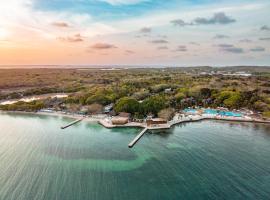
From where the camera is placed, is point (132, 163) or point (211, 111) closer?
point (132, 163)

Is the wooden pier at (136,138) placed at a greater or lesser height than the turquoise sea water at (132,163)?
greater

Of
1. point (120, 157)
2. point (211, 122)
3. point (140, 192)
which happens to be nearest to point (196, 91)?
point (211, 122)

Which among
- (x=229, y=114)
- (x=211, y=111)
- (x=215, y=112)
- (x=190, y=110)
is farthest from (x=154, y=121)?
(x=229, y=114)

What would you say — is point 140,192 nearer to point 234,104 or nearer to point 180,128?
point 180,128

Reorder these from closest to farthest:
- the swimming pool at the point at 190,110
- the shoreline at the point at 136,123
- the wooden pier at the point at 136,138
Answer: the wooden pier at the point at 136,138
the shoreline at the point at 136,123
the swimming pool at the point at 190,110

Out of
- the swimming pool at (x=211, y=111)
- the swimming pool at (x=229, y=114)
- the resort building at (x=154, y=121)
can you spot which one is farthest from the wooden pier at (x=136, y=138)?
the swimming pool at (x=229, y=114)

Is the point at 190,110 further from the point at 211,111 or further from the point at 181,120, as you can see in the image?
the point at 181,120

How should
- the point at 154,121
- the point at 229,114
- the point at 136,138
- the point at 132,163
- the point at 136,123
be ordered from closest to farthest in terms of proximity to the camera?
the point at 132,163, the point at 136,138, the point at 154,121, the point at 136,123, the point at 229,114

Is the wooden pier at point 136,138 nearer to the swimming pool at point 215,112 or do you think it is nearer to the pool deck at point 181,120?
the pool deck at point 181,120

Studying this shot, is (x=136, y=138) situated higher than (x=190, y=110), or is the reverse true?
(x=190, y=110)
